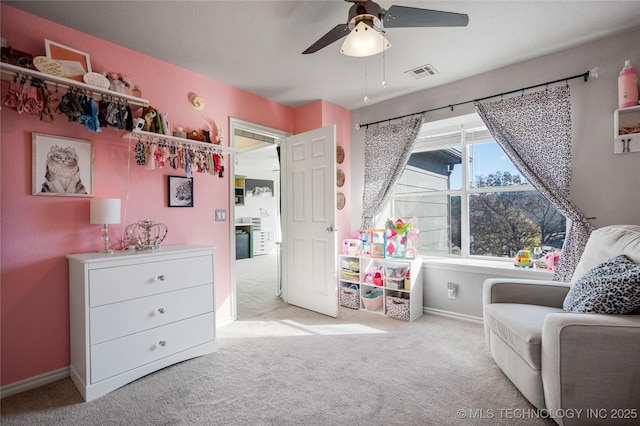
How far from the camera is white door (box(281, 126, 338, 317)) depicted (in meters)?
3.26

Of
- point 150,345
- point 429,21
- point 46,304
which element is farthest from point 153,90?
point 429,21

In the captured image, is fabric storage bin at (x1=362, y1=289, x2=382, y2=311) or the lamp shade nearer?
the lamp shade

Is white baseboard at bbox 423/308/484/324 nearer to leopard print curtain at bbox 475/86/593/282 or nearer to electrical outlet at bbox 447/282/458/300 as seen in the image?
electrical outlet at bbox 447/282/458/300

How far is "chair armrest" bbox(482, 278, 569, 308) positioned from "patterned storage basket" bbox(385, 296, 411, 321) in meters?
1.02

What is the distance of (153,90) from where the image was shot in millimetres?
2645

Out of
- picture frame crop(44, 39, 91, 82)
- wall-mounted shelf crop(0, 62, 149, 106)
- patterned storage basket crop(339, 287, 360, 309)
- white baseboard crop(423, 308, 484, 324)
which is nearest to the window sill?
white baseboard crop(423, 308, 484, 324)

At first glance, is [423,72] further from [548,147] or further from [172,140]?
[172,140]

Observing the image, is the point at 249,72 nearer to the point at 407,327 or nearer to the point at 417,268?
the point at 417,268

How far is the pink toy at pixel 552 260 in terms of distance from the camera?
2730 millimetres

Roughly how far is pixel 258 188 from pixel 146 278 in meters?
6.38

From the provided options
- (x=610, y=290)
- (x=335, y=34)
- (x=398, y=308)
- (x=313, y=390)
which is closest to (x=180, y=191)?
(x=335, y=34)

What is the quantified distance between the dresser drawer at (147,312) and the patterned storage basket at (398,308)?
1.86 meters

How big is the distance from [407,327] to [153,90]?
3276 mm

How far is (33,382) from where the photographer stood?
2004 millimetres
